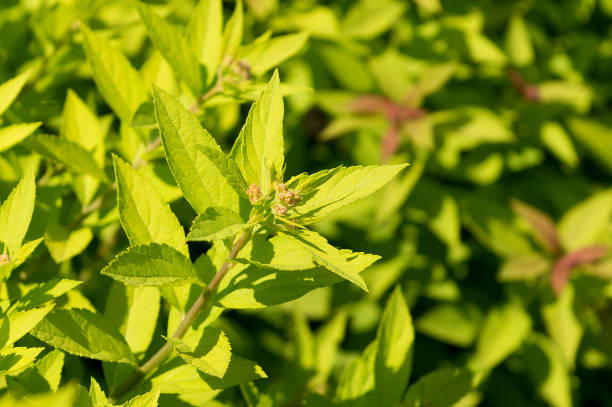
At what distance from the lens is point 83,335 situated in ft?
3.52

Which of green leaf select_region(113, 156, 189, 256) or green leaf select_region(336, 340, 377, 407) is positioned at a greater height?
green leaf select_region(113, 156, 189, 256)

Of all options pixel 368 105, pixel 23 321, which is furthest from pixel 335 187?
pixel 368 105

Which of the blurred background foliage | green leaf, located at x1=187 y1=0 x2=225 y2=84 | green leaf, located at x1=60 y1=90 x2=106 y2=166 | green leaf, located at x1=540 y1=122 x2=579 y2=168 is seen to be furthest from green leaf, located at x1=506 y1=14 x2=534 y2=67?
green leaf, located at x1=60 y1=90 x2=106 y2=166

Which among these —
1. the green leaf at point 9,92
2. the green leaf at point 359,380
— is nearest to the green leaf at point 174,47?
the green leaf at point 9,92

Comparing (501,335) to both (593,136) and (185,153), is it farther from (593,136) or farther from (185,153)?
(185,153)

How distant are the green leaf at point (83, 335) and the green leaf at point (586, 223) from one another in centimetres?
187

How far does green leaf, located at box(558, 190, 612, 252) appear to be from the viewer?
7.69ft

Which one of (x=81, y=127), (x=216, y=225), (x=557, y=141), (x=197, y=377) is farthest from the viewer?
A: (x=557, y=141)

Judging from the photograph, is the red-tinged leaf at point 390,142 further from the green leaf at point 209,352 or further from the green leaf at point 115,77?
the green leaf at point 209,352

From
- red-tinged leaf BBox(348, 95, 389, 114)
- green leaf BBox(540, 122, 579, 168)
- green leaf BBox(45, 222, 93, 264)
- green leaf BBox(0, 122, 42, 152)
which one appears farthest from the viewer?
green leaf BBox(540, 122, 579, 168)

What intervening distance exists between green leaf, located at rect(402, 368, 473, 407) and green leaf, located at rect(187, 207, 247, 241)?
0.68 meters

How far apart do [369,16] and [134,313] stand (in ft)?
5.45

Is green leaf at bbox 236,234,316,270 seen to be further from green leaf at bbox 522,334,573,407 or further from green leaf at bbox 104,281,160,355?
green leaf at bbox 522,334,573,407

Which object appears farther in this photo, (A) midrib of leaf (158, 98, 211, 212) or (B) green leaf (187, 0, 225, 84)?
(B) green leaf (187, 0, 225, 84)
